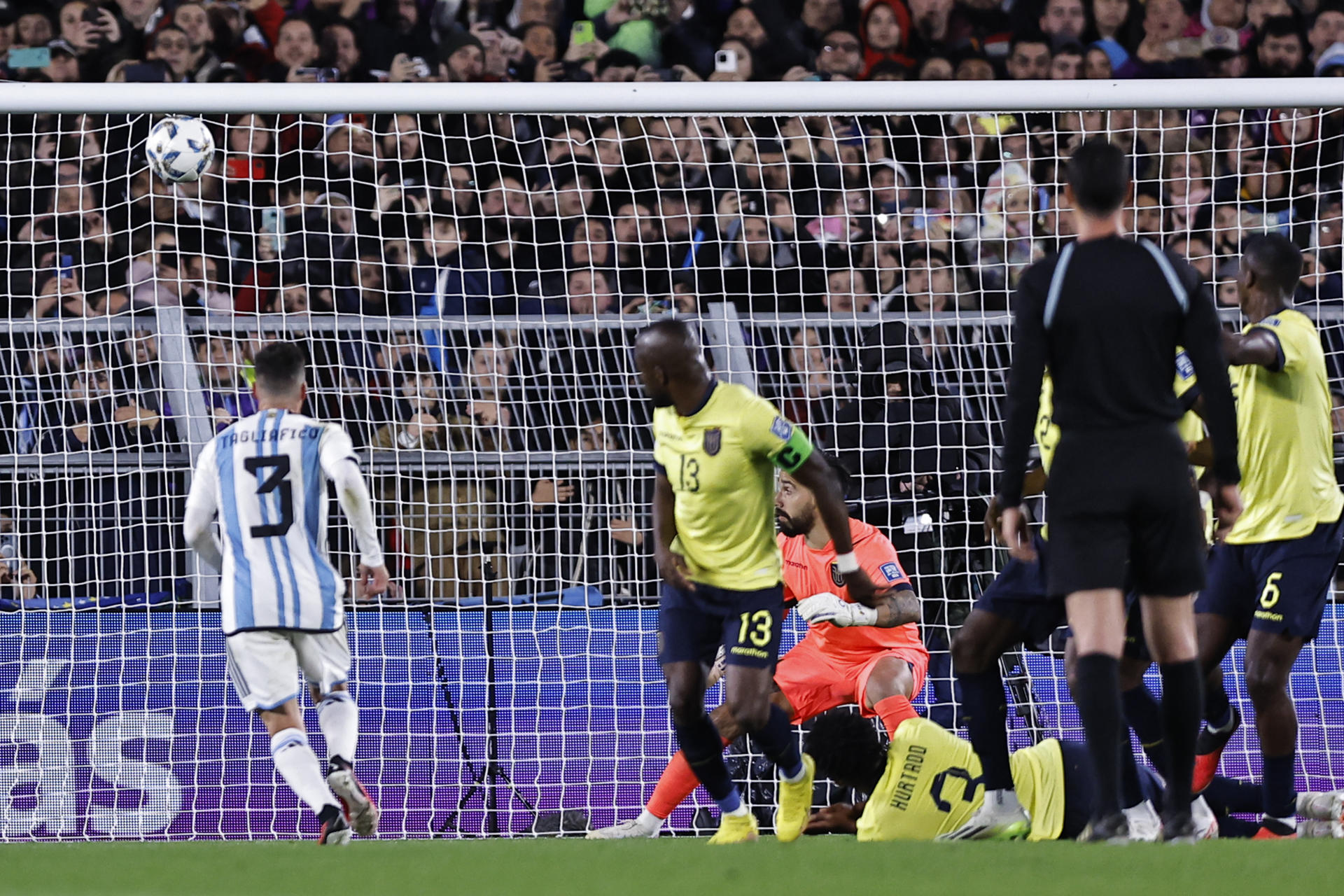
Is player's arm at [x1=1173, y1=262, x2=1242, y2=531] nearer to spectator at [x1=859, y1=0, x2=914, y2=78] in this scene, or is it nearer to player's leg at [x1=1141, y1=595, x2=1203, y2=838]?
player's leg at [x1=1141, y1=595, x2=1203, y2=838]

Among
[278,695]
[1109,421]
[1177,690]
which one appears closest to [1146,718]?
[1177,690]

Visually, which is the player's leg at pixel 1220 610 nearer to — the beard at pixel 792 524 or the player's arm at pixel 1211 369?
the beard at pixel 792 524

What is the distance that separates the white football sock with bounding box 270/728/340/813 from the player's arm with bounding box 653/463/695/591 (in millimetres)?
1374

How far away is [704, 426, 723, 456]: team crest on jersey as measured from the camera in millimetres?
5594

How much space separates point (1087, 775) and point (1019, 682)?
161 centimetres

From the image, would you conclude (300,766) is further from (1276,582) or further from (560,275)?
(560,275)

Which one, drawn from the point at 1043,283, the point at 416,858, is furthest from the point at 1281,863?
the point at 416,858

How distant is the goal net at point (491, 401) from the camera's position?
7668 millimetres

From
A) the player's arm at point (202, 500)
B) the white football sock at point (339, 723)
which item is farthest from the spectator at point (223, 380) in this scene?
the white football sock at point (339, 723)

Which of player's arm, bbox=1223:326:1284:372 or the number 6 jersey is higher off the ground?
player's arm, bbox=1223:326:1284:372

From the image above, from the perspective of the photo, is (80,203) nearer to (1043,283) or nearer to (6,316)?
(6,316)

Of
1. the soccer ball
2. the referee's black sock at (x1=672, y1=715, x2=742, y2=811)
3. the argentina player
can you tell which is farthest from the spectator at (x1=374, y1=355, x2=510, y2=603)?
the referee's black sock at (x1=672, y1=715, x2=742, y2=811)

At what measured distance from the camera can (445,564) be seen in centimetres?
791

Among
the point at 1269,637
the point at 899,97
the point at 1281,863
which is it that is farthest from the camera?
the point at 899,97
